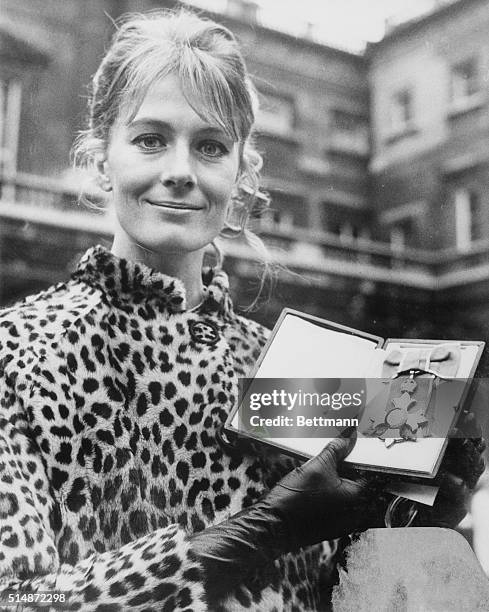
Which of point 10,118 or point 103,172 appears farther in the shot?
point 10,118

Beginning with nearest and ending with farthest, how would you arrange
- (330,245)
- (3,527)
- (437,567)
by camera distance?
(3,527)
(437,567)
(330,245)

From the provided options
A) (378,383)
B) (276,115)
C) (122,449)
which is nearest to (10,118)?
(276,115)

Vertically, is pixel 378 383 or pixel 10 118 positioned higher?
pixel 10 118

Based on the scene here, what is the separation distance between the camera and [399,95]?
2678 mm

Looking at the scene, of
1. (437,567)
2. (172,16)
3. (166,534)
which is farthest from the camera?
(172,16)

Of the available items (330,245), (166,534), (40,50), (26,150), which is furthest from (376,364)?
(40,50)

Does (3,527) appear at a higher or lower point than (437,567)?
higher

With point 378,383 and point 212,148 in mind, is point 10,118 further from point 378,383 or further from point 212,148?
point 378,383

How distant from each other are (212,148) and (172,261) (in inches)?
14.0

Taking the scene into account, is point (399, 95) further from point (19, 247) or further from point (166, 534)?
point (166, 534)

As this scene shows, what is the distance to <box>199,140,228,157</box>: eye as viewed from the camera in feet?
7.55

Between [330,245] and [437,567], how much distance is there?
1.06 metres

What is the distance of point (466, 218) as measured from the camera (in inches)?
103

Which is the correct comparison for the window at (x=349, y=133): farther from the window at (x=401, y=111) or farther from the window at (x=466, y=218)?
the window at (x=466, y=218)
